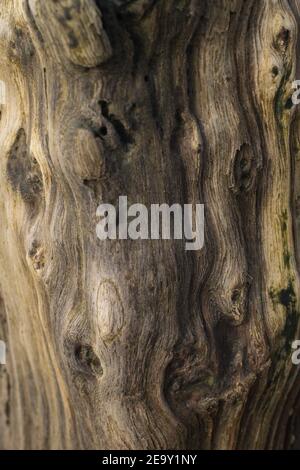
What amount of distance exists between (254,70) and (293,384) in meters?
0.51

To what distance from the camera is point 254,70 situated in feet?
2.62

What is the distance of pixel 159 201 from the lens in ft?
2.63

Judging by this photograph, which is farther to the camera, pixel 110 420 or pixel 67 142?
pixel 110 420

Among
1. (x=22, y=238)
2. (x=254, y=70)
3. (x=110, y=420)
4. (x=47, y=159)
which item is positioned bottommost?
(x=110, y=420)

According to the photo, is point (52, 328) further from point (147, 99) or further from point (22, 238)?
point (147, 99)

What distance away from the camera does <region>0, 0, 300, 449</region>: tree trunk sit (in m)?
0.74

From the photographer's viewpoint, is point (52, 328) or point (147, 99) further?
point (52, 328)

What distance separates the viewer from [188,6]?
0.73 metres

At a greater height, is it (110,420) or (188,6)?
(188,6)

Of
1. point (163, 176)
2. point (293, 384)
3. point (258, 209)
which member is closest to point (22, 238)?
point (163, 176)

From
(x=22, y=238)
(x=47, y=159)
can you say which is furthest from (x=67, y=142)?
(x=22, y=238)

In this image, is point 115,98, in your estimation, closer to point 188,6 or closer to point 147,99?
point 147,99

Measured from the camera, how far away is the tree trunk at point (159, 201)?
0.74m

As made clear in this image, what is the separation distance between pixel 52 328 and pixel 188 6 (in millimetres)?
522
